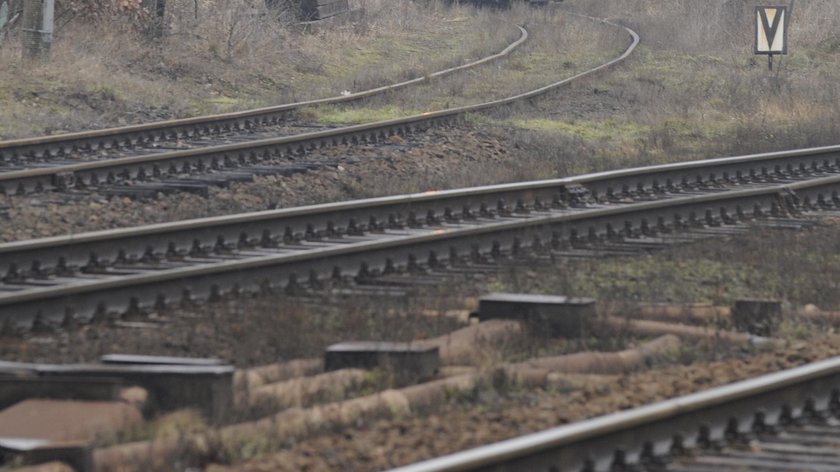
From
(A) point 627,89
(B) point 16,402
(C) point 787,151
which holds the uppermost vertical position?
(A) point 627,89

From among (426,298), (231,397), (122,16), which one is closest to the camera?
(231,397)

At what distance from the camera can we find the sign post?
78.8ft

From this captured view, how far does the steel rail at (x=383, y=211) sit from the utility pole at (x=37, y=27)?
9861 millimetres

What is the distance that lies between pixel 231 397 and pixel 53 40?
54.4ft

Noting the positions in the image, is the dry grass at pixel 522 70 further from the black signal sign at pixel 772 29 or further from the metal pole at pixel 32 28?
the metal pole at pixel 32 28

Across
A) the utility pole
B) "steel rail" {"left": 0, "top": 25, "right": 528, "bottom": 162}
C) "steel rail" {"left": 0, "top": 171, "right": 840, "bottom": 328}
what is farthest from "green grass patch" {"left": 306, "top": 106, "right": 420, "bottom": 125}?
"steel rail" {"left": 0, "top": 171, "right": 840, "bottom": 328}

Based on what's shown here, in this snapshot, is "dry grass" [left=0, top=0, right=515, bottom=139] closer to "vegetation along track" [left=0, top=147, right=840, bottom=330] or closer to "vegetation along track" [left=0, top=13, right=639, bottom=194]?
"vegetation along track" [left=0, top=13, right=639, bottom=194]

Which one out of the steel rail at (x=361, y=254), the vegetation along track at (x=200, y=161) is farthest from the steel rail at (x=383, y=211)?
the vegetation along track at (x=200, y=161)

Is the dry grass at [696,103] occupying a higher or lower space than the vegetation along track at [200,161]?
higher

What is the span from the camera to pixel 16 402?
6.13 m

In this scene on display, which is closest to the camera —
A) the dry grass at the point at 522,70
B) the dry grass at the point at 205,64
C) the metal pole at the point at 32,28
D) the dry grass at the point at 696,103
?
the dry grass at the point at 696,103

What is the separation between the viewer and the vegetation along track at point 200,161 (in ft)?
39.4

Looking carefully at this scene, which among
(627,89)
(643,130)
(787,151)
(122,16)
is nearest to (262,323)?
(787,151)

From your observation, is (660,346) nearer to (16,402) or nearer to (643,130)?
(16,402)
